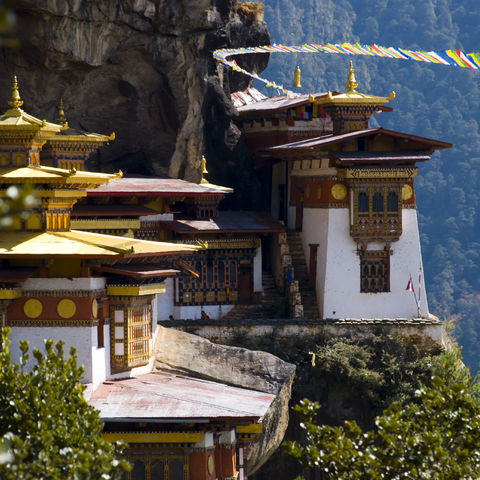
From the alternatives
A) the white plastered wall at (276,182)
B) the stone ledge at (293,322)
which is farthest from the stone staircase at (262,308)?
the white plastered wall at (276,182)

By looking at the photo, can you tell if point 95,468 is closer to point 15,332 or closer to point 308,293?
point 15,332

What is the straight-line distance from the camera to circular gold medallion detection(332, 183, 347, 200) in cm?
4738

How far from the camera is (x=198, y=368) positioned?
36406 millimetres

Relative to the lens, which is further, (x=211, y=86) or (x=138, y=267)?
(x=211, y=86)

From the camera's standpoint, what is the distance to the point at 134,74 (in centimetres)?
4675

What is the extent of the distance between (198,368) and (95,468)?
13.6 m

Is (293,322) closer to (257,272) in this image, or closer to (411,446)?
(257,272)

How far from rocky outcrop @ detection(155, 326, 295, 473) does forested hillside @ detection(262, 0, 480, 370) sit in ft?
208

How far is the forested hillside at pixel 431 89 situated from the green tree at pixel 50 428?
→ 2992 inches

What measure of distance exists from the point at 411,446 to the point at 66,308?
1151 centimetres

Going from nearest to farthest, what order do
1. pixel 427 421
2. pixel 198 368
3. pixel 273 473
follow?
pixel 427 421, pixel 198 368, pixel 273 473

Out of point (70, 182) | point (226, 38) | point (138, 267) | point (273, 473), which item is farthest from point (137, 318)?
point (226, 38)

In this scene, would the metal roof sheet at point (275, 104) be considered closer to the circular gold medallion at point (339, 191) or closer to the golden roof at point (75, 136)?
the circular gold medallion at point (339, 191)

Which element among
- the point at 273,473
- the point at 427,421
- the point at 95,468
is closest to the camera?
the point at 95,468
